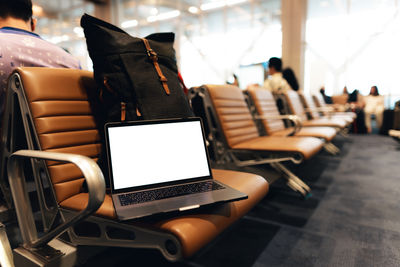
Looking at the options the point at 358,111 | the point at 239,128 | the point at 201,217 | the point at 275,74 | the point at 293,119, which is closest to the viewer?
the point at 201,217

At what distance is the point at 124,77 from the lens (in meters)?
1.10

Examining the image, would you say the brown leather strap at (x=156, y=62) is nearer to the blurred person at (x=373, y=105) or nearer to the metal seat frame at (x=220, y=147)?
the metal seat frame at (x=220, y=147)

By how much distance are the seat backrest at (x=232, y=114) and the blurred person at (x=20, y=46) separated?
984 millimetres

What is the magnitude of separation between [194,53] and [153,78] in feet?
29.6

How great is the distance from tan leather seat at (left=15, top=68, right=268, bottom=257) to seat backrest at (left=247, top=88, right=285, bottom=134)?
Answer: 1.62 metres

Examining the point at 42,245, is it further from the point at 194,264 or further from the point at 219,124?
the point at 219,124

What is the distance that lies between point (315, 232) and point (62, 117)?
5.05 ft

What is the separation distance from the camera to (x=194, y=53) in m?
9.80

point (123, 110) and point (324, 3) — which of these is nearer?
point (123, 110)

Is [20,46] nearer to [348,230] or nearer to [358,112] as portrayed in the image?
[348,230]

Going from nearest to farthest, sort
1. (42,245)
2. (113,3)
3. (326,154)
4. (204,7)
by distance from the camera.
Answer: (42,245)
(326,154)
(204,7)
(113,3)

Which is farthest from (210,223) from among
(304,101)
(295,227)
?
(304,101)

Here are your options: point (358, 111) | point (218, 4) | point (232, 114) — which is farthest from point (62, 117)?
point (218, 4)

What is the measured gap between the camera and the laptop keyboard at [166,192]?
887 mm
